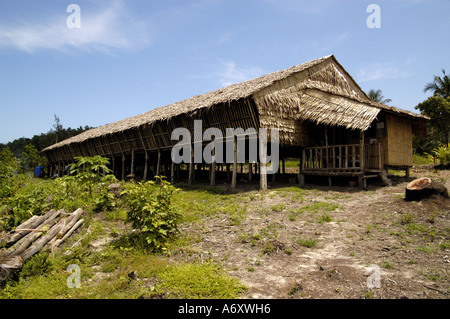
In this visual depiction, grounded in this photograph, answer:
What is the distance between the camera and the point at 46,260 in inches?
219

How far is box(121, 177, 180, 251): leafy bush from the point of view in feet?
20.4

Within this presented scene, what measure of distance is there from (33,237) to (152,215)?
2282 mm

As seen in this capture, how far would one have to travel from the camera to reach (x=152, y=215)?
21.0 feet

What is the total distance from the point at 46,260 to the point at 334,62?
49.7 ft

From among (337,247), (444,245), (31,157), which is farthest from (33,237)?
(31,157)

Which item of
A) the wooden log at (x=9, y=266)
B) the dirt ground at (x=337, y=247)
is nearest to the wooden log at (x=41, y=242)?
the wooden log at (x=9, y=266)

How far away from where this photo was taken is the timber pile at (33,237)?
516cm

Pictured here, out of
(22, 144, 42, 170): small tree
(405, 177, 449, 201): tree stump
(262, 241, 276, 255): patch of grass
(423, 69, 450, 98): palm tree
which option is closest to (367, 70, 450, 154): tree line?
(423, 69, 450, 98): palm tree

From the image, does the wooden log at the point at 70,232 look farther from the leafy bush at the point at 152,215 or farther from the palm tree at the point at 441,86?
the palm tree at the point at 441,86

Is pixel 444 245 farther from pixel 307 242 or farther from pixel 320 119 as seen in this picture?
pixel 320 119

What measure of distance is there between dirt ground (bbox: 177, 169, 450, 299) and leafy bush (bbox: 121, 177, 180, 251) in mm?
748

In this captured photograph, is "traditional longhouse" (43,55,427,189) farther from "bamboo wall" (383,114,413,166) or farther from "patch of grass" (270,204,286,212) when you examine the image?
"patch of grass" (270,204,286,212)

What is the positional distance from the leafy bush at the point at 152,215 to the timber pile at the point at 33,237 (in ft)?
4.89
